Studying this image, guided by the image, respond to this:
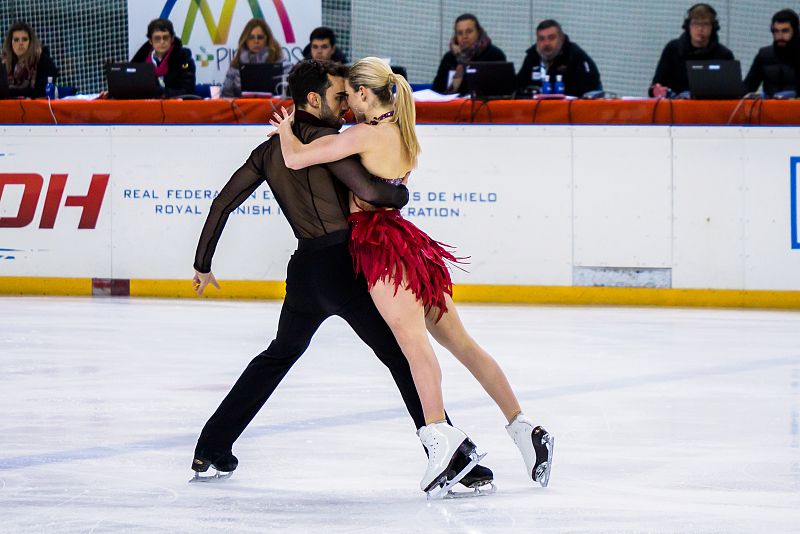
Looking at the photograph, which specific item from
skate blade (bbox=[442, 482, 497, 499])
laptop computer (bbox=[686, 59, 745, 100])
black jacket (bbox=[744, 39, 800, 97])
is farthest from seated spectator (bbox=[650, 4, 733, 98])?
skate blade (bbox=[442, 482, 497, 499])

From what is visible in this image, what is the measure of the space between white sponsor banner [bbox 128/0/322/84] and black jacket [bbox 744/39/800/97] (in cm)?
386

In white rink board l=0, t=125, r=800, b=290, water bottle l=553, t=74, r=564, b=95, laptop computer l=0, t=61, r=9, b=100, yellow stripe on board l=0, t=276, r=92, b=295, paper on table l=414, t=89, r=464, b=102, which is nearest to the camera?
white rink board l=0, t=125, r=800, b=290

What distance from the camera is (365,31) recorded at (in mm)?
12305

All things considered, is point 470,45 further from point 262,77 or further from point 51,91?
point 51,91

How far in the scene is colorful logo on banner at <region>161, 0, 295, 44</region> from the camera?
461 inches

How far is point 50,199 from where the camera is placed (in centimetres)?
936

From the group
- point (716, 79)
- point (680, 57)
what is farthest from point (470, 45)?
point (716, 79)

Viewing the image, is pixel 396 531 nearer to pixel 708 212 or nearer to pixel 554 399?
pixel 554 399

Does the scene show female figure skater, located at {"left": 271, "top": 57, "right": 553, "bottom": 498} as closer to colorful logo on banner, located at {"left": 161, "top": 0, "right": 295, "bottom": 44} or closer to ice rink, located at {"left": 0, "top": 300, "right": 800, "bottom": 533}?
ice rink, located at {"left": 0, "top": 300, "right": 800, "bottom": 533}

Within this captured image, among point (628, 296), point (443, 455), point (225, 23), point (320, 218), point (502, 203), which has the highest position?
point (225, 23)

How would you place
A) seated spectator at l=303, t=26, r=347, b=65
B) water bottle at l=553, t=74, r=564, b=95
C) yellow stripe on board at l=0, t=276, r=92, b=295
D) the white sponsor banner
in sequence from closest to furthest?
1. water bottle at l=553, t=74, r=564, b=95
2. yellow stripe on board at l=0, t=276, r=92, b=295
3. seated spectator at l=303, t=26, r=347, b=65
4. the white sponsor banner

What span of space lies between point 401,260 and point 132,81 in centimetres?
617

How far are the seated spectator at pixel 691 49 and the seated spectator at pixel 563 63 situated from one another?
18.8 inches

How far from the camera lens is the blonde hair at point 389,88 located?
3641 mm
